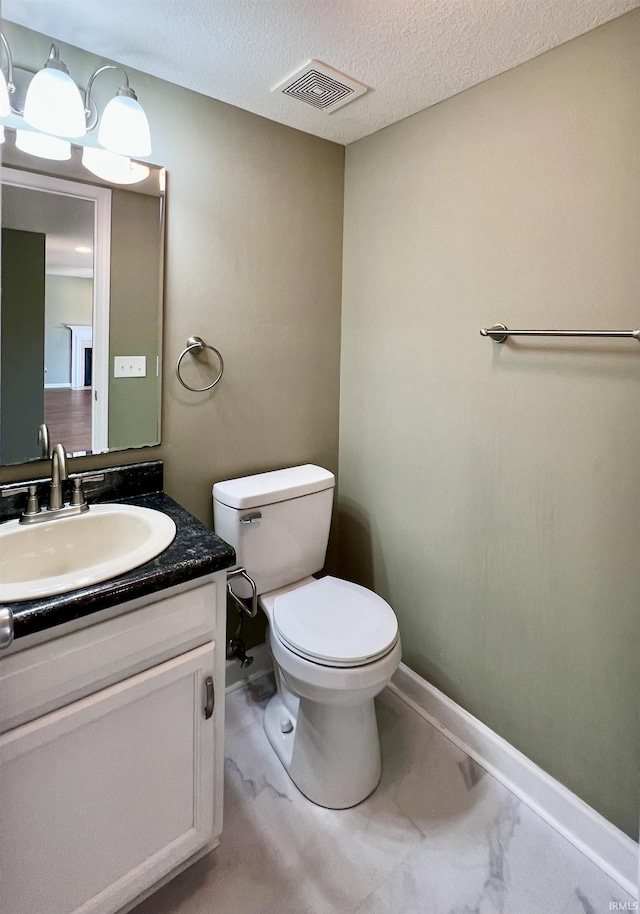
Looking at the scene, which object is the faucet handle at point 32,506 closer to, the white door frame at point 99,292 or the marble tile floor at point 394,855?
the white door frame at point 99,292

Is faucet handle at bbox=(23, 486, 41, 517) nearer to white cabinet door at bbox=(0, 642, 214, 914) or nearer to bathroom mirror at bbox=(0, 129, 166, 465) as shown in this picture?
bathroom mirror at bbox=(0, 129, 166, 465)

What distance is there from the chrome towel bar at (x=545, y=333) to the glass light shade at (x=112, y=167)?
113 centimetres

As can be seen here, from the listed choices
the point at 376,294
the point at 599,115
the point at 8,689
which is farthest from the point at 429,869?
the point at 599,115

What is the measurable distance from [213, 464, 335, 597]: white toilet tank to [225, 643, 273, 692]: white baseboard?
0.36 metres

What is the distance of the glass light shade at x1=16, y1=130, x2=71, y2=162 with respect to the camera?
140 cm

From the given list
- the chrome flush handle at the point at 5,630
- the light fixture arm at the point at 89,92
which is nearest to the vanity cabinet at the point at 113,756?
the chrome flush handle at the point at 5,630

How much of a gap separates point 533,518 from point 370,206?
1.27 meters

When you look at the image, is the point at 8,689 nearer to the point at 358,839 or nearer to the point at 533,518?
the point at 358,839

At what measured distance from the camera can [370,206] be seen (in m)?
2.00

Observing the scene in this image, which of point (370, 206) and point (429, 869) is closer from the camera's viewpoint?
point (429, 869)

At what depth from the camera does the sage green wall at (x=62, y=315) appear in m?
1.47

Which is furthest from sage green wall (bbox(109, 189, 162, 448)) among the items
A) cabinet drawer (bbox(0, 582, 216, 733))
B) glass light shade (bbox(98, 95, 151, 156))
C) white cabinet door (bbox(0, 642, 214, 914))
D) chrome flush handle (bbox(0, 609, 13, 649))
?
chrome flush handle (bbox(0, 609, 13, 649))

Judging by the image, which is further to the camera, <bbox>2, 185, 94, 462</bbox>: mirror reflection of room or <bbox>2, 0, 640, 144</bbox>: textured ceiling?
<bbox>2, 185, 94, 462</bbox>: mirror reflection of room

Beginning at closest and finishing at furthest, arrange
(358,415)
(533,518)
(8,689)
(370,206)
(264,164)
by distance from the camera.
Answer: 1. (8,689)
2. (533,518)
3. (264,164)
4. (370,206)
5. (358,415)
